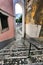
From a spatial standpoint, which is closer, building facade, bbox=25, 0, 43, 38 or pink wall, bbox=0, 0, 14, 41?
pink wall, bbox=0, 0, 14, 41

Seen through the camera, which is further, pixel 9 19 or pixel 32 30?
pixel 32 30

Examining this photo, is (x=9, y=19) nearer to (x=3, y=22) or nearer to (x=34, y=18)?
(x=3, y=22)

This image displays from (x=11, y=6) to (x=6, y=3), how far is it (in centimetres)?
6

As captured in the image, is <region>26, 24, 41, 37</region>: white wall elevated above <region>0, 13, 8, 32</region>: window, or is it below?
below

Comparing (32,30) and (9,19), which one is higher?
(9,19)

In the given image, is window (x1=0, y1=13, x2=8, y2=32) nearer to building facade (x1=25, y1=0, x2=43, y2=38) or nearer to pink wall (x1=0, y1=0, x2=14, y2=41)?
pink wall (x1=0, y1=0, x2=14, y2=41)

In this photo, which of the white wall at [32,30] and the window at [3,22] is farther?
the white wall at [32,30]

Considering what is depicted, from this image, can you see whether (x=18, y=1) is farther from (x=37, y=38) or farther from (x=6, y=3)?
(x=37, y=38)

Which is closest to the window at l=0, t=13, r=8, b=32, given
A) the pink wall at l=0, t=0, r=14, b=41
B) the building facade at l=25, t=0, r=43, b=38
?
the pink wall at l=0, t=0, r=14, b=41

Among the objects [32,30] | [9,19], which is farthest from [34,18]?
[9,19]

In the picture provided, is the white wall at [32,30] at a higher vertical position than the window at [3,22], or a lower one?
lower

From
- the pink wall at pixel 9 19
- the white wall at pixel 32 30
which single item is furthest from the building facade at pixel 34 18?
the pink wall at pixel 9 19

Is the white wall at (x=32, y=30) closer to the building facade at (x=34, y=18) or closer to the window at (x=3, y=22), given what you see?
the building facade at (x=34, y=18)

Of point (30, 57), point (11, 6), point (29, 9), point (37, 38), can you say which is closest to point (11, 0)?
point (11, 6)
